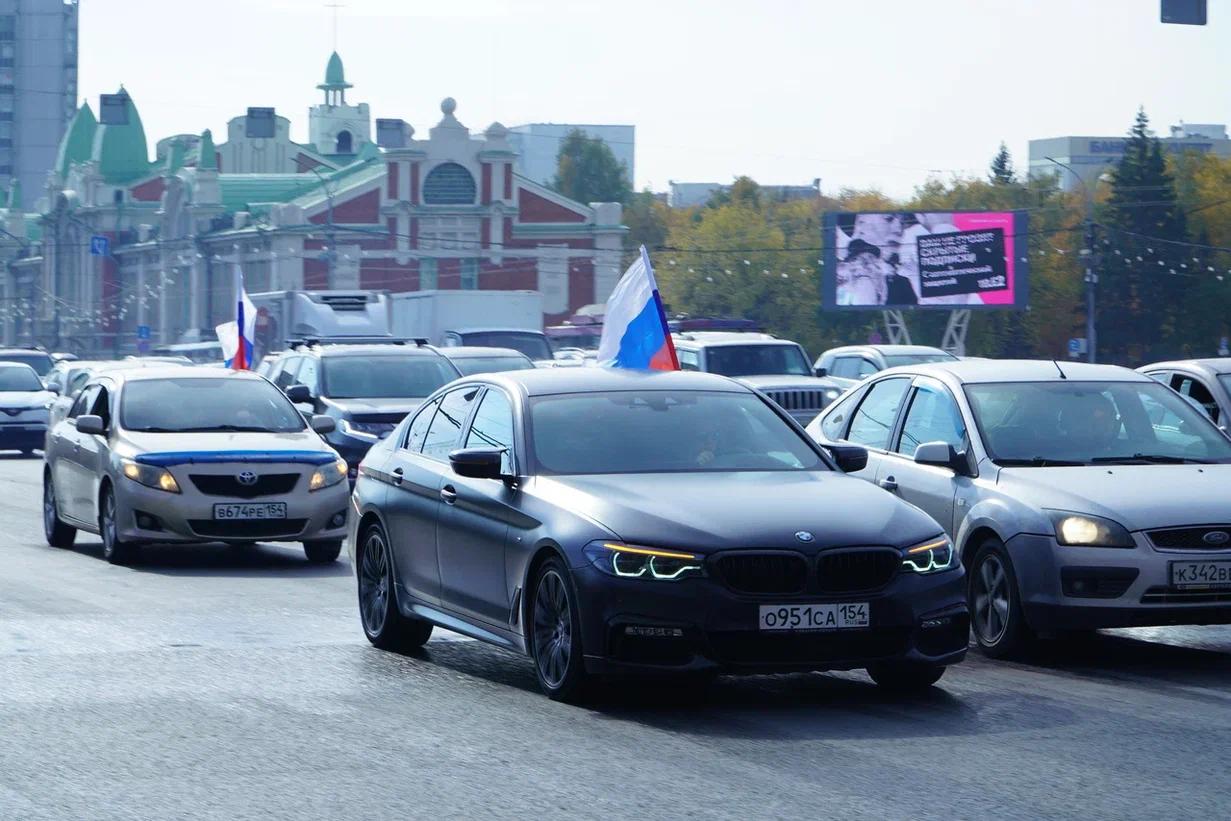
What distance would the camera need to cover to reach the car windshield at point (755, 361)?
29.5 metres

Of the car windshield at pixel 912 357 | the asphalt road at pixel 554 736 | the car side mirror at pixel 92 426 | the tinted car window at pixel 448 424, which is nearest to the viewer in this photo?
the asphalt road at pixel 554 736

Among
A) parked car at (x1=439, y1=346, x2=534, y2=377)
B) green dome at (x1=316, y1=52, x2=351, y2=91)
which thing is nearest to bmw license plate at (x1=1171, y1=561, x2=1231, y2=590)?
parked car at (x1=439, y1=346, x2=534, y2=377)

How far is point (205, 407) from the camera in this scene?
1662cm

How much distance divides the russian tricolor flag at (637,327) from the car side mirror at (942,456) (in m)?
3.05

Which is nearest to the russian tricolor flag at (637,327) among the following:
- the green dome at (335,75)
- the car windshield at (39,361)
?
the car windshield at (39,361)

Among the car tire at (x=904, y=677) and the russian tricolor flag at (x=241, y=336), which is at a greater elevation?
the russian tricolor flag at (x=241, y=336)

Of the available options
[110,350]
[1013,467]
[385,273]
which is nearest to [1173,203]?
[385,273]

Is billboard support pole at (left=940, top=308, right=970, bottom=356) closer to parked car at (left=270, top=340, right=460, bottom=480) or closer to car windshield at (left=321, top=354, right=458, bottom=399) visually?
parked car at (left=270, top=340, right=460, bottom=480)

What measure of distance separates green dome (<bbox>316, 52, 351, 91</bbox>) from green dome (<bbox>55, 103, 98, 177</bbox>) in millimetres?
17253

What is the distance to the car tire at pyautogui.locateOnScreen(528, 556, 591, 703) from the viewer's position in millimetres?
8242

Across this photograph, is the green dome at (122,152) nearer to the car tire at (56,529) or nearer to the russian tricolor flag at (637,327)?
the car tire at (56,529)

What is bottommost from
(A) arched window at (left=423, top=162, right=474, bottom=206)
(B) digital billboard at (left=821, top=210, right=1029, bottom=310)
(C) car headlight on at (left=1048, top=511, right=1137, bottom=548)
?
(C) car headlight on at (left=1048, top=511, right=1137, bottom=548)

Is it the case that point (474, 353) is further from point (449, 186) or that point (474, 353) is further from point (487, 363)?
point (449, 186)

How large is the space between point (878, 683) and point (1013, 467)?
194 cm
